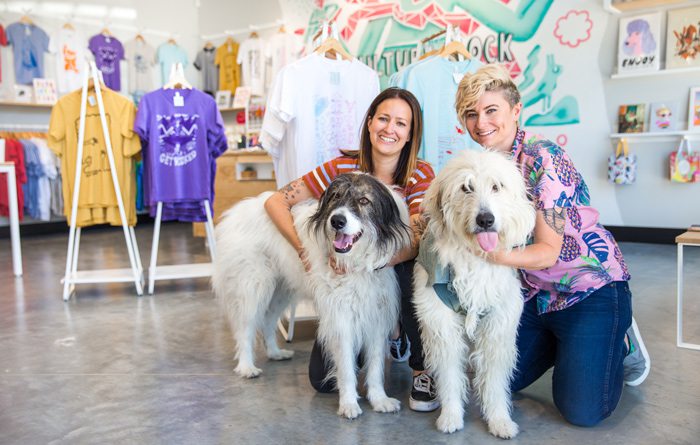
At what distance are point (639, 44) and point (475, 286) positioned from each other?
16.7 feet

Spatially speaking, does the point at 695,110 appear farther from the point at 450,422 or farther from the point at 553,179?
the point at 450,422

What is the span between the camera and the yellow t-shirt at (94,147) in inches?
169

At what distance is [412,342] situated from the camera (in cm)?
229

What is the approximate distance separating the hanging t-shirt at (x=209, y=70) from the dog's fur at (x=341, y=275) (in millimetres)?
7325

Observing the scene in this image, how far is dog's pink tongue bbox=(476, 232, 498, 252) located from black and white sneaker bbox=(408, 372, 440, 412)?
0.71m

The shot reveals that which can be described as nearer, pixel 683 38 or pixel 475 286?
pixel 475 286

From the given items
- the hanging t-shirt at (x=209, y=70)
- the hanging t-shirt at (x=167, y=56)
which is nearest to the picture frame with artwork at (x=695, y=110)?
the hanging t-shirt at (x=209, y=70)

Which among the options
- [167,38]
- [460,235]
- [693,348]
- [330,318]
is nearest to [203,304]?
[330,318]

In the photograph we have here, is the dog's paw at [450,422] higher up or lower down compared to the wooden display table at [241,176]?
lower down

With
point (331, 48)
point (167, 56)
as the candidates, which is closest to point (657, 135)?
point (331, 48)

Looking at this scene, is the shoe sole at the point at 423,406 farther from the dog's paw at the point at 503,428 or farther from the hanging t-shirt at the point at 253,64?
the hanging t-shirt at the point at 253,64

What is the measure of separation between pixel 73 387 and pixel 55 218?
21.9ft

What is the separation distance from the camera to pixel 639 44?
5781 millimetres

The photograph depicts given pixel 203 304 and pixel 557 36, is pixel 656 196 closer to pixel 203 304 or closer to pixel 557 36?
pixel 557 36
